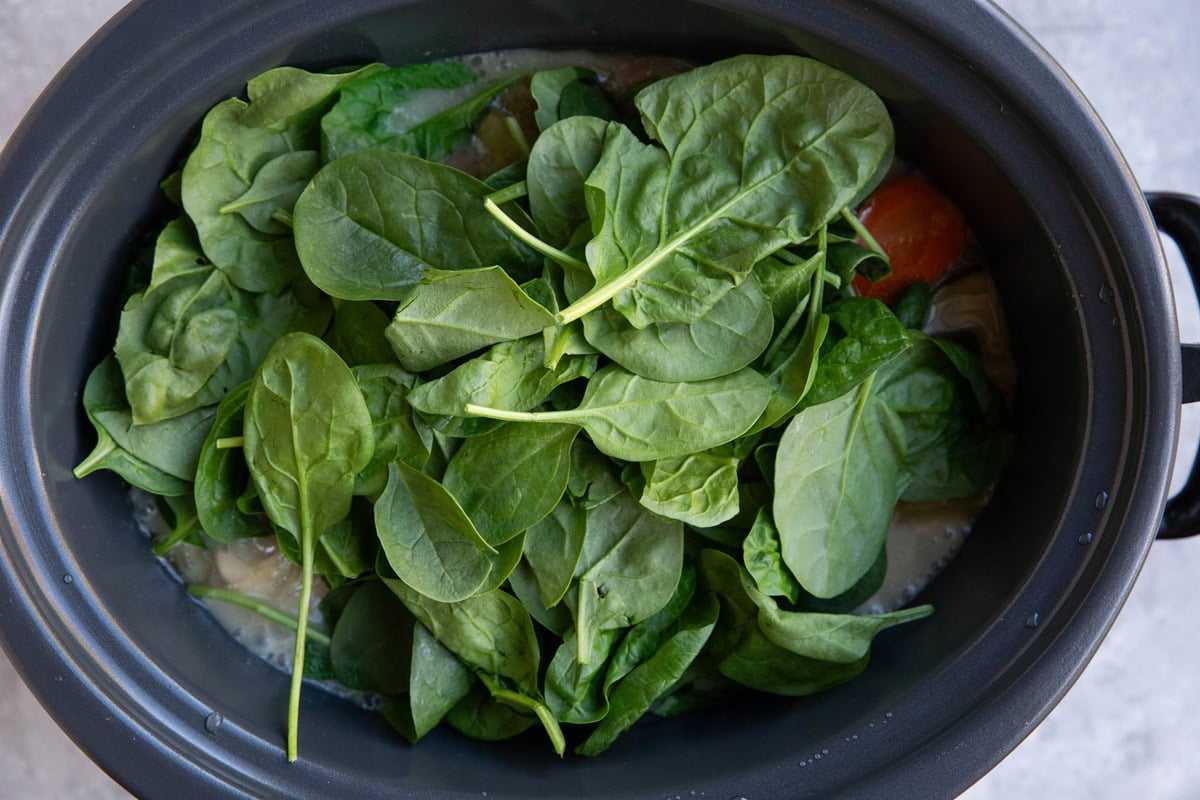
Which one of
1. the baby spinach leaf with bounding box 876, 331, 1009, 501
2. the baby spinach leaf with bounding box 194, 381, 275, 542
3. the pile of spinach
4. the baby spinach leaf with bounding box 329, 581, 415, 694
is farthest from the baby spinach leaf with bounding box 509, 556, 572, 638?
the baby spinach leaf with bounding box 876, 331, 1009, 501

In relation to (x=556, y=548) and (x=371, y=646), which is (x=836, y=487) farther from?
(x=371, y=646)

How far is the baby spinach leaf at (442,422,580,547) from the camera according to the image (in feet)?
2.48

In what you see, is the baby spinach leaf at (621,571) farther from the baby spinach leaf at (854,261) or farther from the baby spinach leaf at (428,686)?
the baby spinach leaf at (854,261)

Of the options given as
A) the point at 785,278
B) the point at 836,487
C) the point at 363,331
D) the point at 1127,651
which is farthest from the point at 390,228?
the point at 1127,651

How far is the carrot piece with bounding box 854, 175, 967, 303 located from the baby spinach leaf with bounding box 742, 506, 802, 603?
24 cm

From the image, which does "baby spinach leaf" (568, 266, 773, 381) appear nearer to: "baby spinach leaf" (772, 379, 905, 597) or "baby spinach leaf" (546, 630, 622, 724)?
"baby spinach leaf" (772, 379, 905, 597)

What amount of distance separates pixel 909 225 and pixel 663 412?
12.1 inches

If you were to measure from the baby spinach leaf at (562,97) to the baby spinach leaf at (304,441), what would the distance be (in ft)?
0.90

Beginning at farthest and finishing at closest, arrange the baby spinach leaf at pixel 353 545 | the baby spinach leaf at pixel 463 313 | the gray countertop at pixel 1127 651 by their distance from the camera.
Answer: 1. the gray countertop at pixel 1127 651
2. the baby spinach leaf at pixel 353 545
3. the baby spinach leaf at pixel 463 313

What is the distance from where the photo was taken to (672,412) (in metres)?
0.76

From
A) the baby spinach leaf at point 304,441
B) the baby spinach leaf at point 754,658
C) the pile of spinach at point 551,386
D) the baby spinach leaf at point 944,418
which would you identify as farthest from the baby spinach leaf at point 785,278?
the baby spinach leaf at point 304,441

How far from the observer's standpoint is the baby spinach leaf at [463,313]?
28.1 inches

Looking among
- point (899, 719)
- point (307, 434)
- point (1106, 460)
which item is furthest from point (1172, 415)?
point (307, 434)

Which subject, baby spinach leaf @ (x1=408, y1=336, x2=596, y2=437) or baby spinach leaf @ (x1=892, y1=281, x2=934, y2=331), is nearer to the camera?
baby spinach leaf @ (x1=408, y1=336, x2=596, y2=437)
